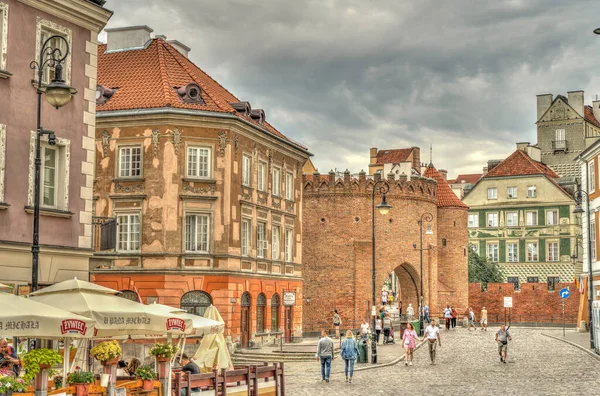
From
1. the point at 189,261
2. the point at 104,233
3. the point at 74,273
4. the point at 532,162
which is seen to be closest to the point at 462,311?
the point at 532,162

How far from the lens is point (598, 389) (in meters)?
22.7

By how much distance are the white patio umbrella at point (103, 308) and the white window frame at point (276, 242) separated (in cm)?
2515

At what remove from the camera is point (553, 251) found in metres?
78.7

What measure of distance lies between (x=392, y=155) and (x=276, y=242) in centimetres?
6649

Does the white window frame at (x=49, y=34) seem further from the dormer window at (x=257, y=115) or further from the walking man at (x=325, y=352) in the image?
the dormer window at (x=257, y=115)

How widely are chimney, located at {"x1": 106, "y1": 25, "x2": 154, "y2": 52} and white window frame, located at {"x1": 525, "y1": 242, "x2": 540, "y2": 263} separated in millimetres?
46924

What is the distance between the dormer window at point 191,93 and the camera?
38.3 m

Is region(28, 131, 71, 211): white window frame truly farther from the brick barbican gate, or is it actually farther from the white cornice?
the brick barbican gate

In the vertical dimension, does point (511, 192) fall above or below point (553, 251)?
above

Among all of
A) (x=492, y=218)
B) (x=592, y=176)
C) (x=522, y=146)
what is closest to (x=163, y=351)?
(x=592, y=176)

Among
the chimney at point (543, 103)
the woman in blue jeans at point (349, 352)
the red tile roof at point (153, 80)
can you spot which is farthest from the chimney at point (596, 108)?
the woman in blue jeans at point (349, 352)

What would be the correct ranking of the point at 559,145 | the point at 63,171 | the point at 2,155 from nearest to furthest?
the point at 2,155 → the point at 63,171 → the point at 559,145

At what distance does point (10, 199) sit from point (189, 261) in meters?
17.2

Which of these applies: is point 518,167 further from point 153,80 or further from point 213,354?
point 213,354
